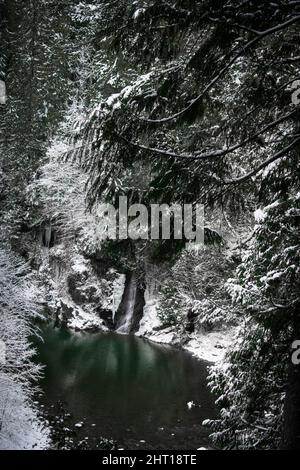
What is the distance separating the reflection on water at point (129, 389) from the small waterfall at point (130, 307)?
2.97m

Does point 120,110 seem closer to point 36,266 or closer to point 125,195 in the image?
point 125,195

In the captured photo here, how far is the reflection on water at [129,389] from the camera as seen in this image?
10.1m

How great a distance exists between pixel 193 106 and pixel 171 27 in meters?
0.74

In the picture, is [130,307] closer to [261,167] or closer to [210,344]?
[210,344]

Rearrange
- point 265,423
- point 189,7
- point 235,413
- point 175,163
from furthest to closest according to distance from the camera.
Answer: point 235,413 < point 265,423 < point 175,163 < point 189,7

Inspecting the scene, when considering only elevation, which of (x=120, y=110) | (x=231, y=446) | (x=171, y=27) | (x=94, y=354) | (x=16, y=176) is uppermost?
(x=16, y=176)

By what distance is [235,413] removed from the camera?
19.6 ft

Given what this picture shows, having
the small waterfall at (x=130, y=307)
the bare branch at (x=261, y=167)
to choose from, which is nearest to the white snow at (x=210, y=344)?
the small waterfall at (x=130, y=307)

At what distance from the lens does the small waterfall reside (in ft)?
75.5

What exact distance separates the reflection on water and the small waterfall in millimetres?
2973

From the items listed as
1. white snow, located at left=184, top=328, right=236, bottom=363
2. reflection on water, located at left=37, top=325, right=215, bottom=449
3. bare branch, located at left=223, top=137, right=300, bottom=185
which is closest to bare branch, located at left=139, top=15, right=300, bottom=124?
bare branch, located at left=223, top=137, right=300, bottom=185

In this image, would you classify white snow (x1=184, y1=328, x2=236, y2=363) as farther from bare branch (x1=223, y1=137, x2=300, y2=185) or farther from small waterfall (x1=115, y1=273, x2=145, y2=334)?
bare branch (x1=223, y1=137, x2=300, y2=185)

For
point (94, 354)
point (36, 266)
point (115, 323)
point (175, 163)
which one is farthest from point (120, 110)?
point (36, 266)

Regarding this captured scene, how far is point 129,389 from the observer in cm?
1325
